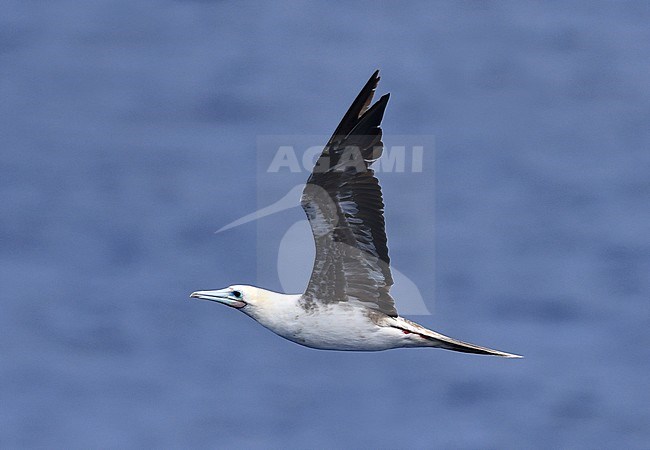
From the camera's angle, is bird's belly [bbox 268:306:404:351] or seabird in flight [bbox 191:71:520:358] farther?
bird's belly [bbox 268:306:404:351]

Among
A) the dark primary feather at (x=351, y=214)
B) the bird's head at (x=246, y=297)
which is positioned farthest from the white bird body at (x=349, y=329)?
the bird's head at (x=246, y=297)

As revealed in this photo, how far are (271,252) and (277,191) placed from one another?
26861mm

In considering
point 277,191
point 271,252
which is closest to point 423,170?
point 277,191

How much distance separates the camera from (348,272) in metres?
22.6

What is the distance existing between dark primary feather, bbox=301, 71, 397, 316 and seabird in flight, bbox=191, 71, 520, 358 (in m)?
0.01

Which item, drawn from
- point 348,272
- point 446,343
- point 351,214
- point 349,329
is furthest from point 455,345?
point 351,214

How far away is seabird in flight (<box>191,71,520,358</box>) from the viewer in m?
21.3

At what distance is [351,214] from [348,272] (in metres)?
1.15

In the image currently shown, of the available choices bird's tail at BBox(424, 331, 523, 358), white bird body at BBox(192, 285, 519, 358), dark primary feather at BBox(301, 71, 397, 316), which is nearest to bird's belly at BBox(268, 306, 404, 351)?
white bird body at BBox(192, 285, 519, 358)

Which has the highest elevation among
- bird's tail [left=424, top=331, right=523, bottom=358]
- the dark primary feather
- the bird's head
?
the dark primary feather

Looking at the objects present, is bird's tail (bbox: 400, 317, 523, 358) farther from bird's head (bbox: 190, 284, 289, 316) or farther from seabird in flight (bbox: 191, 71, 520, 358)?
bird's head (bbox: 190, 284, 289, 316)

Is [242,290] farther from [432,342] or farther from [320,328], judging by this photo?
[432,342]

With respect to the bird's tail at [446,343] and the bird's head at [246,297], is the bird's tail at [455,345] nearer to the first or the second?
the bird's tail at [446,343]

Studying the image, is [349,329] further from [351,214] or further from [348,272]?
[351,214]
